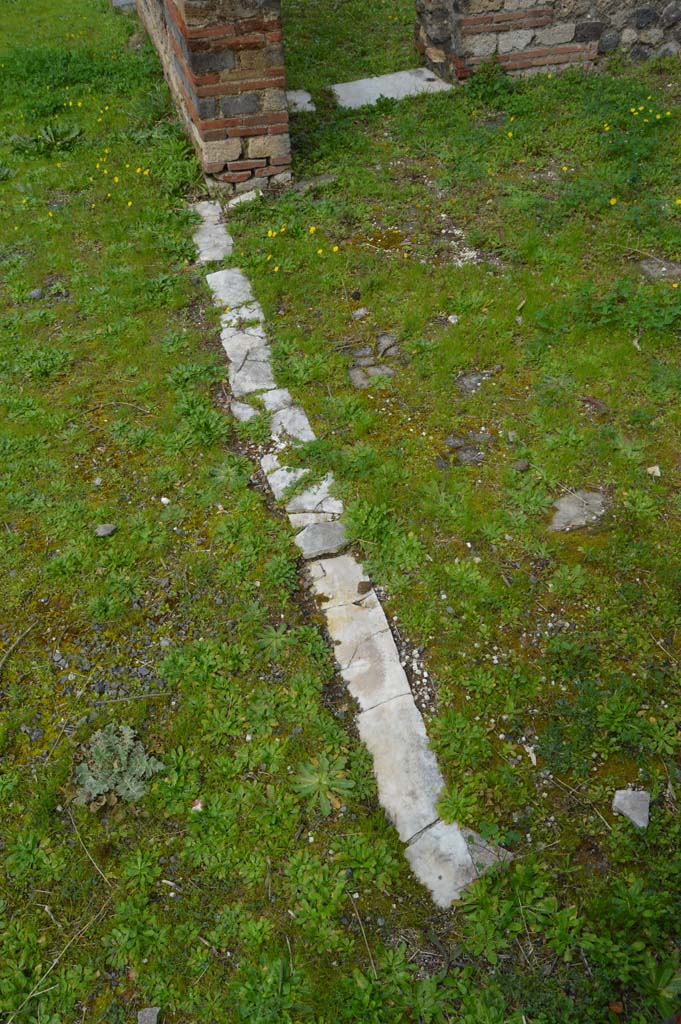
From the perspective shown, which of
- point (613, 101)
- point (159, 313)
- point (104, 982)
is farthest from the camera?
point (613, 101)

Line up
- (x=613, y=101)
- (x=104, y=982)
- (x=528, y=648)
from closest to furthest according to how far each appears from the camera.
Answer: (x=104, y=982), (x=528, y=648), (x=613, y=101)

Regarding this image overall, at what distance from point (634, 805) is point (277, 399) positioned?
3001 mm

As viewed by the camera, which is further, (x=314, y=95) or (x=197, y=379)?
(x=314, y=95)

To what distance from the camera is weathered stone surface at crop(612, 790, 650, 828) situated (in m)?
2.65

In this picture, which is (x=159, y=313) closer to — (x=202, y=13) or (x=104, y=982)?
(x=202, y=13)

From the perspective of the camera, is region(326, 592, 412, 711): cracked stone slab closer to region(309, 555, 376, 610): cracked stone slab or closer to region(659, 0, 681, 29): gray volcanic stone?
region(309, 555, 376, 610): cracked stone slab

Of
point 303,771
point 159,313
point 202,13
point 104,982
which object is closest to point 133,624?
point 303,771

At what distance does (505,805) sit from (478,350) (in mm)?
2954

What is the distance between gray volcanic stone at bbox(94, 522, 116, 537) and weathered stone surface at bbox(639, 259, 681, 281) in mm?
4055

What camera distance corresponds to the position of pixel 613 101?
6945 millimetres

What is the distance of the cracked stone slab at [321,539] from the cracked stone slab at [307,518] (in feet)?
0.09

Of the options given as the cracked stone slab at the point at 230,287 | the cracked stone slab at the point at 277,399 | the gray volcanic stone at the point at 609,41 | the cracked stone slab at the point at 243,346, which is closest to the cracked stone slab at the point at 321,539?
the cracked stone slab at the point at 277,399

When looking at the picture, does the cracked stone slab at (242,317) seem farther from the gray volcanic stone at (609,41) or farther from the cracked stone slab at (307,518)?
the gray volcanic stone at (609,41)

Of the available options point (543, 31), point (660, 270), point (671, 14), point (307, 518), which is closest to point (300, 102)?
point (543, 31)
